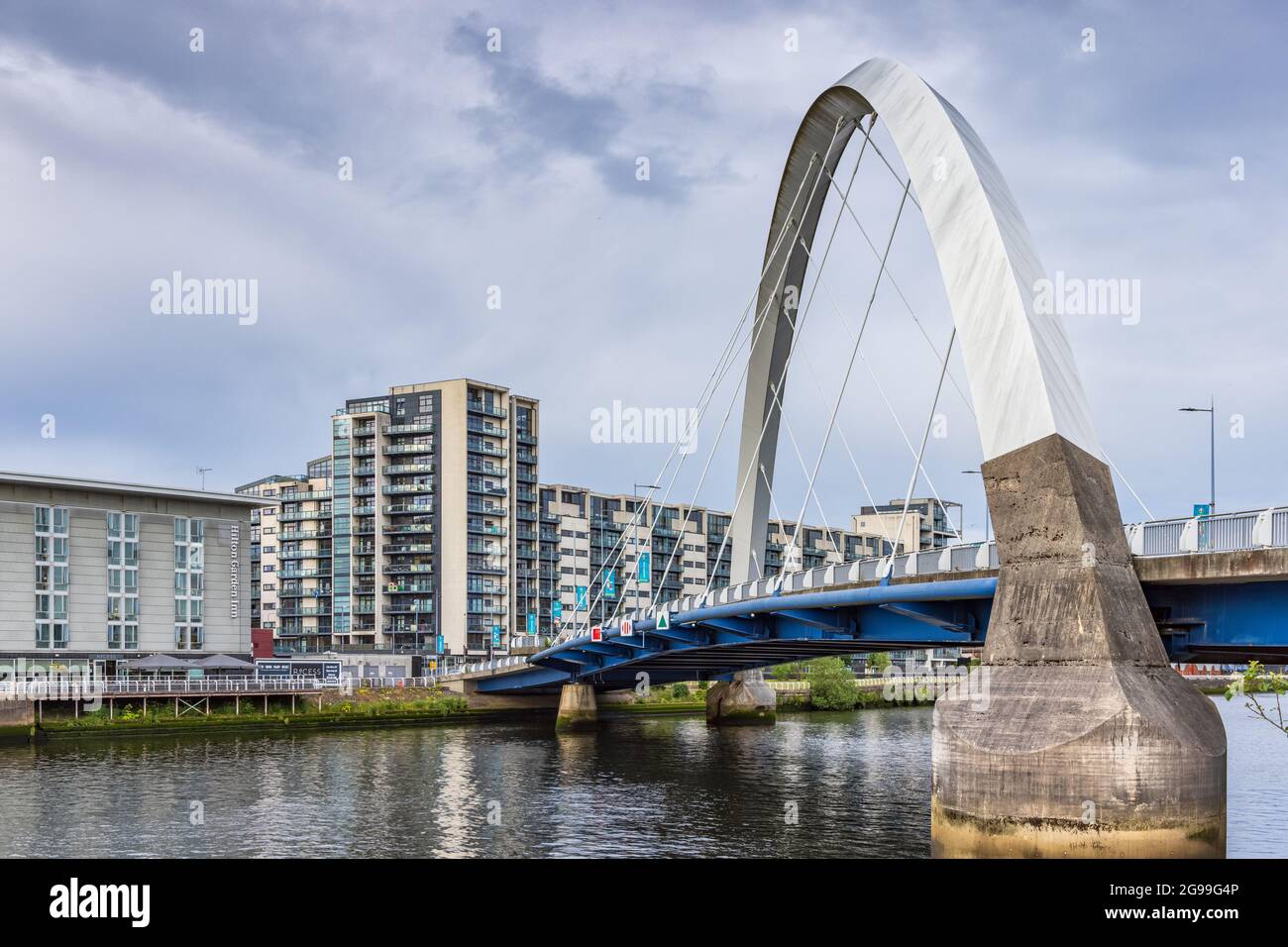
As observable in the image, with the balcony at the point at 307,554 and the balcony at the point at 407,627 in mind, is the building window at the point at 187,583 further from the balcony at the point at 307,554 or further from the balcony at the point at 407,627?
the balcony at the point at 307,554

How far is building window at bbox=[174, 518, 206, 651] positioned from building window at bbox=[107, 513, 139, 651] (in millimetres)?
2864

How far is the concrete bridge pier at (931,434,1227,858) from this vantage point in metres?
26.1

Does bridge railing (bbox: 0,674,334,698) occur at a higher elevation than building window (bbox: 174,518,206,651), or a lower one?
lower

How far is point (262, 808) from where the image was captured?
42.8m

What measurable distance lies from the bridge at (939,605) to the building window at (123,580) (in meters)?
32.2

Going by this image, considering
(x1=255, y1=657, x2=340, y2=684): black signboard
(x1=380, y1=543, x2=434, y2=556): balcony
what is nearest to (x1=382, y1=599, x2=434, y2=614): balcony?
(x1=380, y1=543, x2=434, y2=556): balcony

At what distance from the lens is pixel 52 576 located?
272ft

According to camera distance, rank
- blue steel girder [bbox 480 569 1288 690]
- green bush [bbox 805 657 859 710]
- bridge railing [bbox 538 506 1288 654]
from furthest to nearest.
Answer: green bush [bbox 805 657 859 710], blue steel girder [bbox 480 569 1288 690], bridge railing [bbox 538 506 1288 654]

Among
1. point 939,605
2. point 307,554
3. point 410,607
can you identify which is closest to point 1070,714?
point 939,605

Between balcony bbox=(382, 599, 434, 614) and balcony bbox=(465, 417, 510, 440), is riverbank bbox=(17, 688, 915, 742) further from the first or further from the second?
balcony bbox=(465, 417, 510, 440)

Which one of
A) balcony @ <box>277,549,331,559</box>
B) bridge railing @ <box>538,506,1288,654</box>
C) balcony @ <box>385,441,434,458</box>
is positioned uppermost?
balcony @ <box>385,441,434,458</box>

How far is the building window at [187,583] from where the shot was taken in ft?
294

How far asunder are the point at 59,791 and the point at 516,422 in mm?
98152
